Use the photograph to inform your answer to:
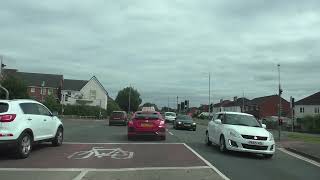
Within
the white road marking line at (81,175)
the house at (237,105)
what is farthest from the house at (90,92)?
the white road marking line at (81,175)

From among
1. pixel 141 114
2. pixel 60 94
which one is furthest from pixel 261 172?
pixel 60 94

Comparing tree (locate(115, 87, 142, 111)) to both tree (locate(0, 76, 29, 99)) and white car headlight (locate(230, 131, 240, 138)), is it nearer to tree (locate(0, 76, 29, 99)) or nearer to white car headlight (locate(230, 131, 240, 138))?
tree (locate(0, 76, 29, 99))

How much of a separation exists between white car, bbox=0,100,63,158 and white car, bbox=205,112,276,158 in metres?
6.23

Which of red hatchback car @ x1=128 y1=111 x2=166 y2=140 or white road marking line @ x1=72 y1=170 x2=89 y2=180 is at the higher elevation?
red hatchback car @ x1=128 y1=111 x2=166 y2=140

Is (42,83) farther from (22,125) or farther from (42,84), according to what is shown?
(22,125)

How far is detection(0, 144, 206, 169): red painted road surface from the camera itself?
1380 cm

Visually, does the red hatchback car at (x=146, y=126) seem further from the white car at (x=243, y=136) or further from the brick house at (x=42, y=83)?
the brick house at (x=42, y=83)

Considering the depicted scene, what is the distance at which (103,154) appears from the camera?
54.7 feet

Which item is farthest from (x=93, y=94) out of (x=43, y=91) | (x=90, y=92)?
(x=43, y=91)

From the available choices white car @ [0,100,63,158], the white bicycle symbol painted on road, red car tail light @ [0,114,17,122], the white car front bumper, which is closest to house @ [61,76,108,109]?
the white bicycle symbol painted on road

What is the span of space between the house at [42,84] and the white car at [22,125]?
322ft

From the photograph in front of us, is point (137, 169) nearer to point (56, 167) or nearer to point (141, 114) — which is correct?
point (56, 167)

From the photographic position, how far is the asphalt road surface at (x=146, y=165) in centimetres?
1204

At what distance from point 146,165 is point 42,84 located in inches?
4110
